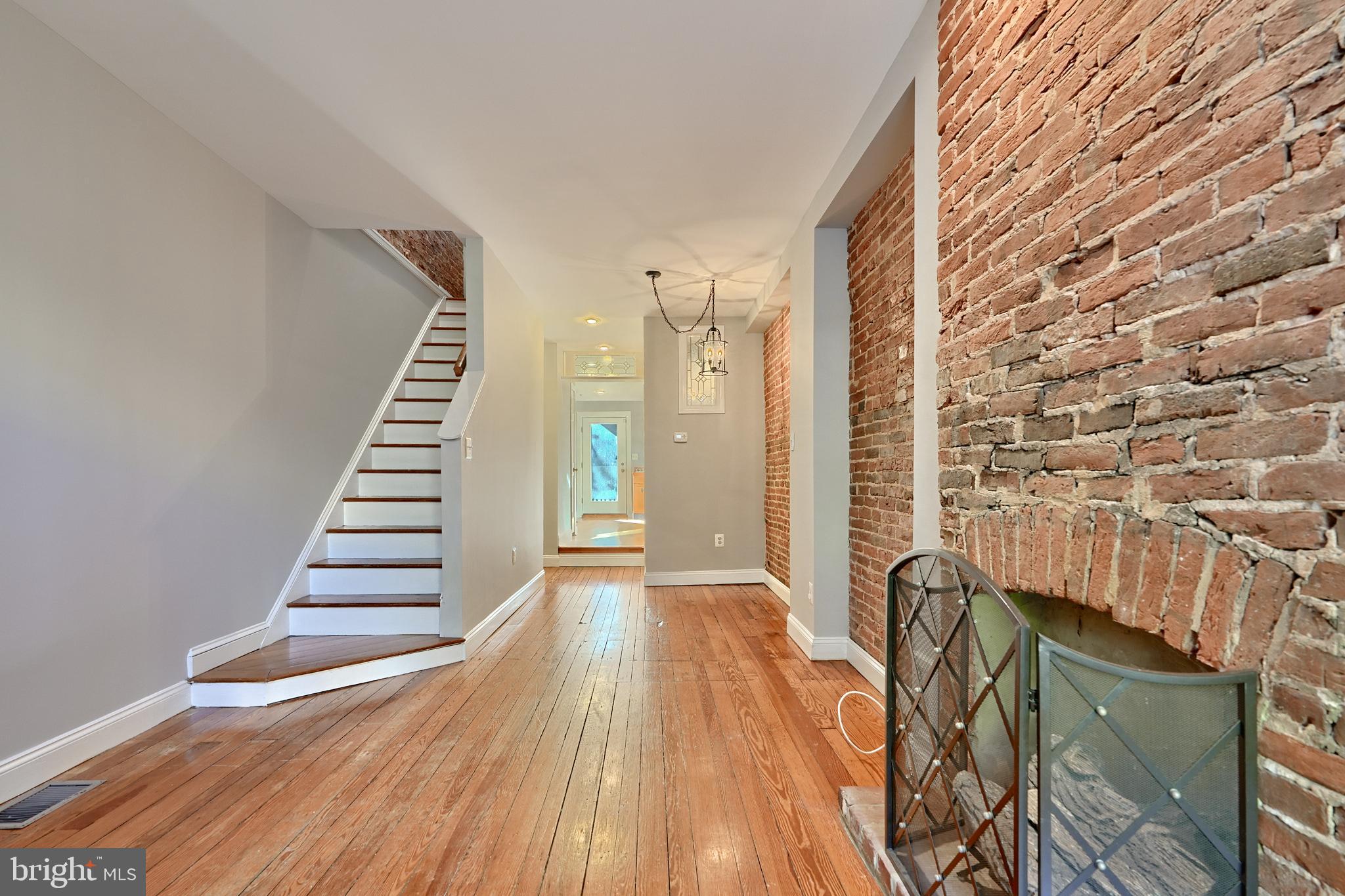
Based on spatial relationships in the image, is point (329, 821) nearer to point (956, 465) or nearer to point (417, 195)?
point (956, 465)

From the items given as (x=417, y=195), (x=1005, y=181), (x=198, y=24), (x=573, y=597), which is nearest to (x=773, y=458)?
(x=573, y=597)

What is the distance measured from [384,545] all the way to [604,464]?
21.7ft

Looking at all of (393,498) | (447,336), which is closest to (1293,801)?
(393,498)

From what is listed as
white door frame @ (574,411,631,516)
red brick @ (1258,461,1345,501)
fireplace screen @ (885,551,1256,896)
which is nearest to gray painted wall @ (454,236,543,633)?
fireplace screen @ (885,551,1256,896)

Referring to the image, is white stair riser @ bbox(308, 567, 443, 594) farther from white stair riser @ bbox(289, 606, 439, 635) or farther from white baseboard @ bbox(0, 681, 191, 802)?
white baseboard @ bbox(0, 681, 191, 802)

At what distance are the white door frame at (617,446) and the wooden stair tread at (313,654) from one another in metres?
6.63

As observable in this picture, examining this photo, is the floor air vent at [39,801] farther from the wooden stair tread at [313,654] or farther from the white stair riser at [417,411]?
the white stair riser at [417,411]

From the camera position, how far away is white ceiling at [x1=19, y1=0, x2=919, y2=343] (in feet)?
6.39

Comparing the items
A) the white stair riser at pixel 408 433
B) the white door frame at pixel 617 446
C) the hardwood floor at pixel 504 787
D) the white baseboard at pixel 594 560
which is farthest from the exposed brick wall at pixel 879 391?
the white door frame at pixel 617 446

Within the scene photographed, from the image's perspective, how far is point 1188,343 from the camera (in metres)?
1.00

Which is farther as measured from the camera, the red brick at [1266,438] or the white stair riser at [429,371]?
the white stair riser at [429,371]

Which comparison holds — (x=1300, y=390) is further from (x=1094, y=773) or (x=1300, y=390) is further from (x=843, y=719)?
(x=843, y=719)

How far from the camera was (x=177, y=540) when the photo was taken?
260 cm

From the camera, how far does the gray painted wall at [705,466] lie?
5629mm
